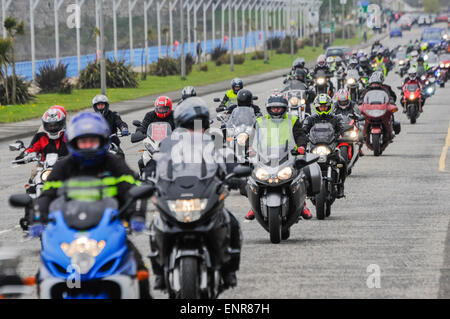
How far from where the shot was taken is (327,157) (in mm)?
17047

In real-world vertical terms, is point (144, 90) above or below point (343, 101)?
below

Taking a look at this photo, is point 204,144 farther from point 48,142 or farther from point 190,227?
point 48,142

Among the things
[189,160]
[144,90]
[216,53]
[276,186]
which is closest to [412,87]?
[144,90]

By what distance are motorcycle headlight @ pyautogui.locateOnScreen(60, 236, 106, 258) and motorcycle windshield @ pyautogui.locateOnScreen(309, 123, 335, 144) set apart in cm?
959

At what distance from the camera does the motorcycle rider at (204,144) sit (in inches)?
375

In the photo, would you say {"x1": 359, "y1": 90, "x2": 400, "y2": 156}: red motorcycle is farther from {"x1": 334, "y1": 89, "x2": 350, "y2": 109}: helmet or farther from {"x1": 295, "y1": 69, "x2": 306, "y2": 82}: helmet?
{"x1": 295, "y1": 69, "x2": 306, "y2": 82}: helmet

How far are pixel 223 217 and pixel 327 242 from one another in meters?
4.77

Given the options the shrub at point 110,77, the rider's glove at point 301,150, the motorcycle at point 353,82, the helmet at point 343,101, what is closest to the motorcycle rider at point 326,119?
the rider's glove at point 301,150

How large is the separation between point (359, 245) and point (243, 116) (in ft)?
22.6

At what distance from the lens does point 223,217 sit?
9.60 m

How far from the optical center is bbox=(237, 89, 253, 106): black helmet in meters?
20.5

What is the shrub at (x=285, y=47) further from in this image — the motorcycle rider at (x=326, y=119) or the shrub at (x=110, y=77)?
the motorcycle rider at (x=326, y=119)
